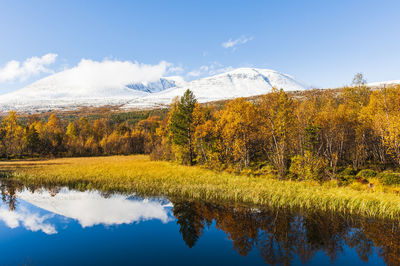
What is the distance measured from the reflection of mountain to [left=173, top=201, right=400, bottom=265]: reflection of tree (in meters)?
2.42

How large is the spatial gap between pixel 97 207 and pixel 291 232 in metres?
14.8

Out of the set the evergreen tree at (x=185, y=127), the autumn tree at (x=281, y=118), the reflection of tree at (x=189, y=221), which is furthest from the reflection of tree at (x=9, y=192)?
the autumn tree at (x=281, y=118)

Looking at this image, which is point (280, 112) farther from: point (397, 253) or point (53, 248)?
point (53, 248)

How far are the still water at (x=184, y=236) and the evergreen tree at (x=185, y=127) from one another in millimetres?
21643

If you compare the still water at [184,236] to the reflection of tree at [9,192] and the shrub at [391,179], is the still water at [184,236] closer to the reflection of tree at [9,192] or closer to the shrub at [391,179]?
the reflection of tree at [9,192]

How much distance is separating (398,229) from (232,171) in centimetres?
1927

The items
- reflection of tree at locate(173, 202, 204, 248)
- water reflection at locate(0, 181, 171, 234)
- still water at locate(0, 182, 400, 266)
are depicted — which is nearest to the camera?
still water at locate(0, 182, 400, 266)

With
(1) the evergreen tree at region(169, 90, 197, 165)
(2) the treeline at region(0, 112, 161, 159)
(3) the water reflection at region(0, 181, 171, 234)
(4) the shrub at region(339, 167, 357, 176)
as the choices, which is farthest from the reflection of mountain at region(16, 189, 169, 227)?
(2) the treeline at region(0, 112, 161, 159)

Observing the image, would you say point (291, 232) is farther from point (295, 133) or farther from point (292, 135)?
point (295, 133)

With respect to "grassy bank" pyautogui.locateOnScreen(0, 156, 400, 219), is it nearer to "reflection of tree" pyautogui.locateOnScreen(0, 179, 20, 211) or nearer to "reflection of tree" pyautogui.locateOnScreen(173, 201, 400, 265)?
"reflection of tree" pyautogui.locateOnScreen(173, 201, 400, 265)

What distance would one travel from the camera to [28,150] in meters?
66.1

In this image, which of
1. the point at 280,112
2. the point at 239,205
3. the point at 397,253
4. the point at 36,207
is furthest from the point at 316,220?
the point at 36,207

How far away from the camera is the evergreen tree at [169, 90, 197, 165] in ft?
130

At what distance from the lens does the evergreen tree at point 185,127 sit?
130ft
